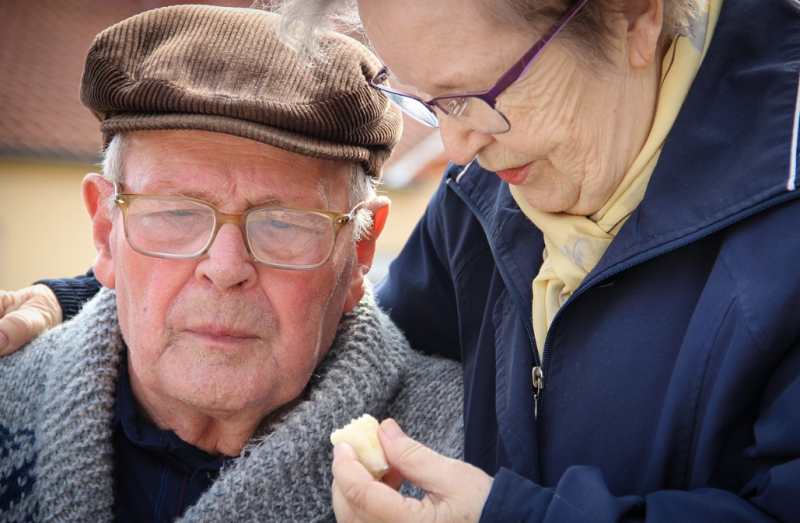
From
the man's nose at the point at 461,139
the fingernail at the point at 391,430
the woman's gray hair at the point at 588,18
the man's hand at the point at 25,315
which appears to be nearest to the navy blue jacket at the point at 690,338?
the woman's gray hair at the point at 588,18

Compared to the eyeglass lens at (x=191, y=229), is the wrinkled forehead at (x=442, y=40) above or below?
above

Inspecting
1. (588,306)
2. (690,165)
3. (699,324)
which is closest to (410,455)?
(588,306)

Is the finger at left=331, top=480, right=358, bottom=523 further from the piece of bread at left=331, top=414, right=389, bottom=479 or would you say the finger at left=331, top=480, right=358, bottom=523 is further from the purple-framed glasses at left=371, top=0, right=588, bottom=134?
the purple-framed glasses at left=371, top=0, right=588, bottom=134

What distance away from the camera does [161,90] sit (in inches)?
79.6

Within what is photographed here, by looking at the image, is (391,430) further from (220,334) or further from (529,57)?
(529,57)

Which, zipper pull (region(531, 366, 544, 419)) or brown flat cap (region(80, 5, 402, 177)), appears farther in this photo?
brown flat cap (region(80, 5, 402, 177))

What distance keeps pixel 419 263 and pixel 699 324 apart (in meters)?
1.30

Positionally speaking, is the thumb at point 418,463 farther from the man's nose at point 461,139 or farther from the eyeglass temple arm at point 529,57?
the eyeglass temple arm at point 529,57

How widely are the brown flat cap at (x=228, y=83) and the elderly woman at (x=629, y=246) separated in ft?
0.91

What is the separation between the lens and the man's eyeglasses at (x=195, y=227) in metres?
2.11

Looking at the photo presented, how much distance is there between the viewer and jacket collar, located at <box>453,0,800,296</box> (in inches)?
59.9

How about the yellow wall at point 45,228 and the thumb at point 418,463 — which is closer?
the thumb at point 418,463

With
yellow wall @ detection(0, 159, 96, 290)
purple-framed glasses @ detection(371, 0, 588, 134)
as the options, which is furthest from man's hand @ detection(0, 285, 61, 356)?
yellow wall @ detection(0, 159, 96, 290)

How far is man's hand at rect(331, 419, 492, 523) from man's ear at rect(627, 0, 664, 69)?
0.97 metres
